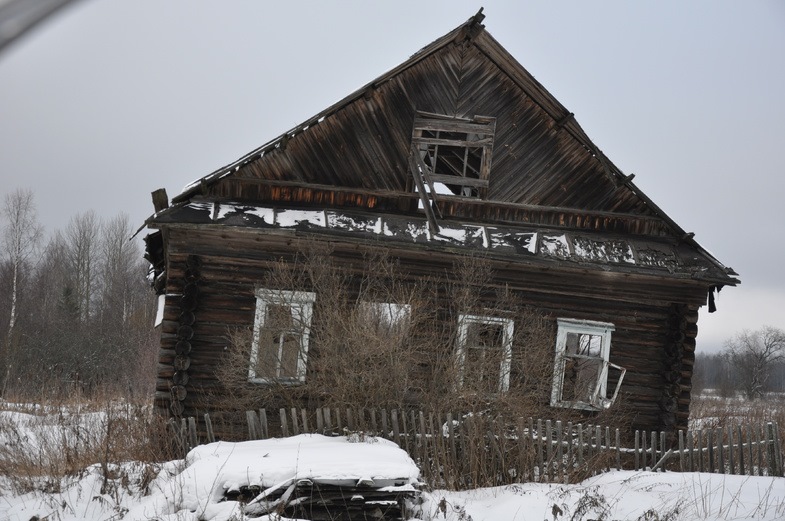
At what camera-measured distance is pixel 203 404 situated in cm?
1077

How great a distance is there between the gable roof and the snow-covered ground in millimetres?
5291

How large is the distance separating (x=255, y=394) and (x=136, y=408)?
5.63 ft

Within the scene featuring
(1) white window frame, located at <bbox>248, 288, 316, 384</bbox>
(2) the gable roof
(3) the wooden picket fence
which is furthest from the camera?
(2) the gable roof

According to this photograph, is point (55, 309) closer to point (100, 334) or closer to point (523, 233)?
point (100, 334)

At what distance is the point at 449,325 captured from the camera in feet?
37.1

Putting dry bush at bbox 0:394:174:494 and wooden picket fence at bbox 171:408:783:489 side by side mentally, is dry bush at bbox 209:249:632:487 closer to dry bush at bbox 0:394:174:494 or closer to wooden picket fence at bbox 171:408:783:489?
wooden picket fence at bbox 171:408:783:489

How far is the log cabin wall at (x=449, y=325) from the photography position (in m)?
10.8

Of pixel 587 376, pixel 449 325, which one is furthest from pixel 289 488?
pixel 587 376

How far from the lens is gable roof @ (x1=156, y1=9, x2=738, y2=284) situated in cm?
1182

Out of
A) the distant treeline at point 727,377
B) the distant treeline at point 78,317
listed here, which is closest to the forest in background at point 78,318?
the distant treeline at point 78,317

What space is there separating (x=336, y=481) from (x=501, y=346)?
4.67m

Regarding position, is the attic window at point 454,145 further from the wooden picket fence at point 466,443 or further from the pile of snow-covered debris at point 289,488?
the pile of snow-covered debris at point 289,488

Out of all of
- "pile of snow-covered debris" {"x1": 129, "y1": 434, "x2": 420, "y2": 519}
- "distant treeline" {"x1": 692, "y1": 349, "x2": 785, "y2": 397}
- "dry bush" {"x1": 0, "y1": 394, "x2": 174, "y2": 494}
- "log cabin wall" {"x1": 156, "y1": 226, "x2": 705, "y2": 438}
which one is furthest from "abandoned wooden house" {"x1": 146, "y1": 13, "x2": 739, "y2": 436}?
A: "distant treeline" {"x1": 692, "y1": 349, "x2": 785, "y2": 397}

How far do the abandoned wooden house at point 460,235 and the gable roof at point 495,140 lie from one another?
26 millimetres
